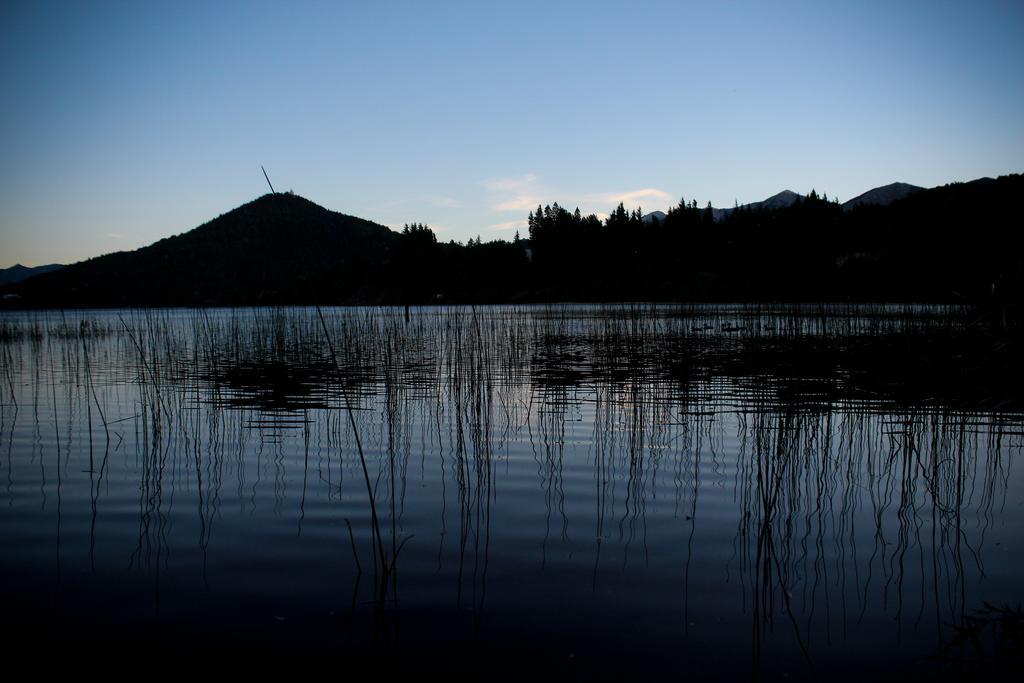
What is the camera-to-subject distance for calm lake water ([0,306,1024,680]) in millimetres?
2377

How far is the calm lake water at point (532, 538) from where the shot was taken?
2.38 meters

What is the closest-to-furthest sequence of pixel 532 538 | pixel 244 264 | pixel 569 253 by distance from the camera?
1. pixel 532 538
2. pixel 569 253
3. pixel 244 264

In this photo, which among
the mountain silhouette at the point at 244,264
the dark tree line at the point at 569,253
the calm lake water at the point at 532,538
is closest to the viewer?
the calm lake water at the point at 532,538

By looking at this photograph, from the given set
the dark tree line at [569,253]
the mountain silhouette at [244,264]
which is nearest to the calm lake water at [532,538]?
the dark tree line at [569,253]

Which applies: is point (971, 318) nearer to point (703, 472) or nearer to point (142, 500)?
point (703, 472)

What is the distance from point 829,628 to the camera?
2.46 m

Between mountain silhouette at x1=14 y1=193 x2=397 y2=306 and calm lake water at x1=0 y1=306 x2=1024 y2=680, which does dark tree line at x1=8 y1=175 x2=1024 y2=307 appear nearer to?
mountain silhouette at x1=14 y1=193 x2=397 y2=306

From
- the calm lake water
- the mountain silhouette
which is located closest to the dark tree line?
the mountain silhouette

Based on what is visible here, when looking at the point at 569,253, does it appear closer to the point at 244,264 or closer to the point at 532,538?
the point at 244,264

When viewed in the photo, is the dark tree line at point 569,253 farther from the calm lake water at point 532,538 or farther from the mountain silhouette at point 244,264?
the calm lake water at point 532,538

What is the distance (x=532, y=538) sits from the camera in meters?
3.37

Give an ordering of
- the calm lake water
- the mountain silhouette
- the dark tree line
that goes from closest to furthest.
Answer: the calm lake water, the dark tree line, the mountain silhouette

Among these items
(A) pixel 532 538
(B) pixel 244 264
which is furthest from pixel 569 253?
(A) pixel 532 538

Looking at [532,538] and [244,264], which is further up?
[244,264]
